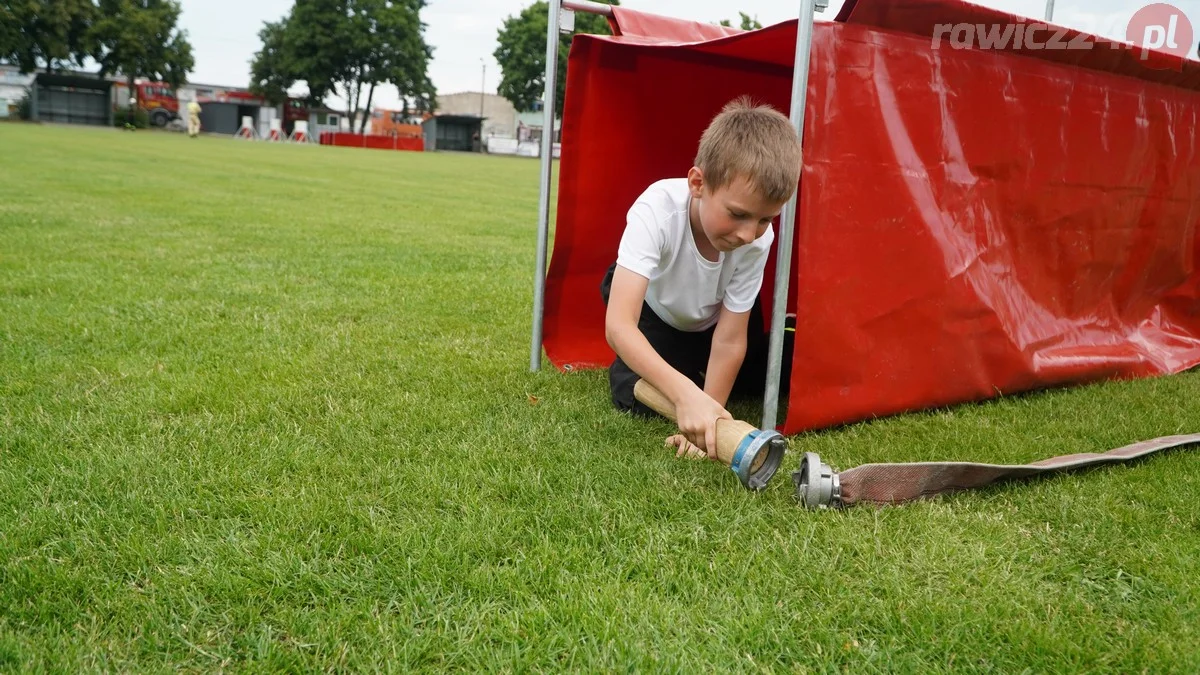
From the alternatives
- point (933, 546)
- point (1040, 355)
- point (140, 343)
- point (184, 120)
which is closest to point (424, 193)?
point (140, 343)

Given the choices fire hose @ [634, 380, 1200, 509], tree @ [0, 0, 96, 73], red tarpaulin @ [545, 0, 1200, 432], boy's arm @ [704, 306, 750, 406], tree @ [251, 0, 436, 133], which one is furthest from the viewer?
tree @ [251, 0, 436, 133]

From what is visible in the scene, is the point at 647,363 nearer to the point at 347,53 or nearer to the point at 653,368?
the point at 653,368

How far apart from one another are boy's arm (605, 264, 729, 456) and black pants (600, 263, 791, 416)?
39cm

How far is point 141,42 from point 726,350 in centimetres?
6011

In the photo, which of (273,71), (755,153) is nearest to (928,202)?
(755,153)

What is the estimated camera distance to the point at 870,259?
2.77 meters

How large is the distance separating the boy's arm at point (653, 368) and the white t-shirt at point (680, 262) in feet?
0.20

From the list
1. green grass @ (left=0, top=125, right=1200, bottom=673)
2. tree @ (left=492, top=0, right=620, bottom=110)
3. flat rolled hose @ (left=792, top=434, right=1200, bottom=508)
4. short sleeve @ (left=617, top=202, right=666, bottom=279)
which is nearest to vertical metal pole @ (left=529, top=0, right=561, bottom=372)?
green grass @ (left=0, top=125, right=1200, bottom=673)

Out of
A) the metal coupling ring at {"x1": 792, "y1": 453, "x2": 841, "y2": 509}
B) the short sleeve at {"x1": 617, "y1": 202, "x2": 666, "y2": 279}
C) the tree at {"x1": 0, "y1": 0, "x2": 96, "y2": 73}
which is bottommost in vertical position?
the metal coupling ring at {"x1": 792, "y1": 453, "x2": 841, "y2": 509}

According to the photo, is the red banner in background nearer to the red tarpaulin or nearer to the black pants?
the red tarpaulin

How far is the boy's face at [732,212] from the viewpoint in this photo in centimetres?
229

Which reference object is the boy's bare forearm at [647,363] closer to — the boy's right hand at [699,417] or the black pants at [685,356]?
the boy's right hand at [699,417]

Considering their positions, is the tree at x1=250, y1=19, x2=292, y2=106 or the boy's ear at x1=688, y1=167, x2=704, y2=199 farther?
the tree at x1=250, y1=19, x2=292, y2=106

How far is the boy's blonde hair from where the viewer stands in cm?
223
